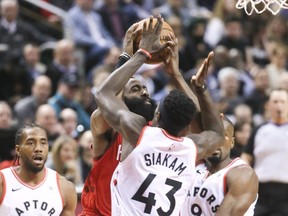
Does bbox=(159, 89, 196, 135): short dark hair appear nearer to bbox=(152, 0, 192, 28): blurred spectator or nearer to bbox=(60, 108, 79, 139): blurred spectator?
bbox=(60, 108, 79, 139): blurred spectator

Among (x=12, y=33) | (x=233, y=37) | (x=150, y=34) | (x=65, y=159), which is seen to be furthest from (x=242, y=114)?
(x=150, y=34)

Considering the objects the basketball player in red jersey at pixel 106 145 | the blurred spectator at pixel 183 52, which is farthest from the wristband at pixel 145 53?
the blurred spectator at pixel 183 52

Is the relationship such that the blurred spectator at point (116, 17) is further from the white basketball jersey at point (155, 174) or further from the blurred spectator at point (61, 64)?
the white basketball jersey at point (155, 174)

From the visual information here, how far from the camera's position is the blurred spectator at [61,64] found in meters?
12.7

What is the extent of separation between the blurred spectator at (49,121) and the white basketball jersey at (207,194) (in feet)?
13.3

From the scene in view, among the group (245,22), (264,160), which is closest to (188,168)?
(264,160)

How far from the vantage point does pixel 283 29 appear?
14695 mm

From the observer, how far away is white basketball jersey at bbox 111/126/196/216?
6316mm

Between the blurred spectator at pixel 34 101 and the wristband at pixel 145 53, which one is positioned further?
the blurred spectator at pixel 34 101

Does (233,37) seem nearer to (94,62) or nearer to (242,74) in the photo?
(242,74)

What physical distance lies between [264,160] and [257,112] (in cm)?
262

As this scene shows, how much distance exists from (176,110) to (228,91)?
6.67 metres

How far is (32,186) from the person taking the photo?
7586mm

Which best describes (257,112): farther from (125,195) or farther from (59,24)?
(125,195)
